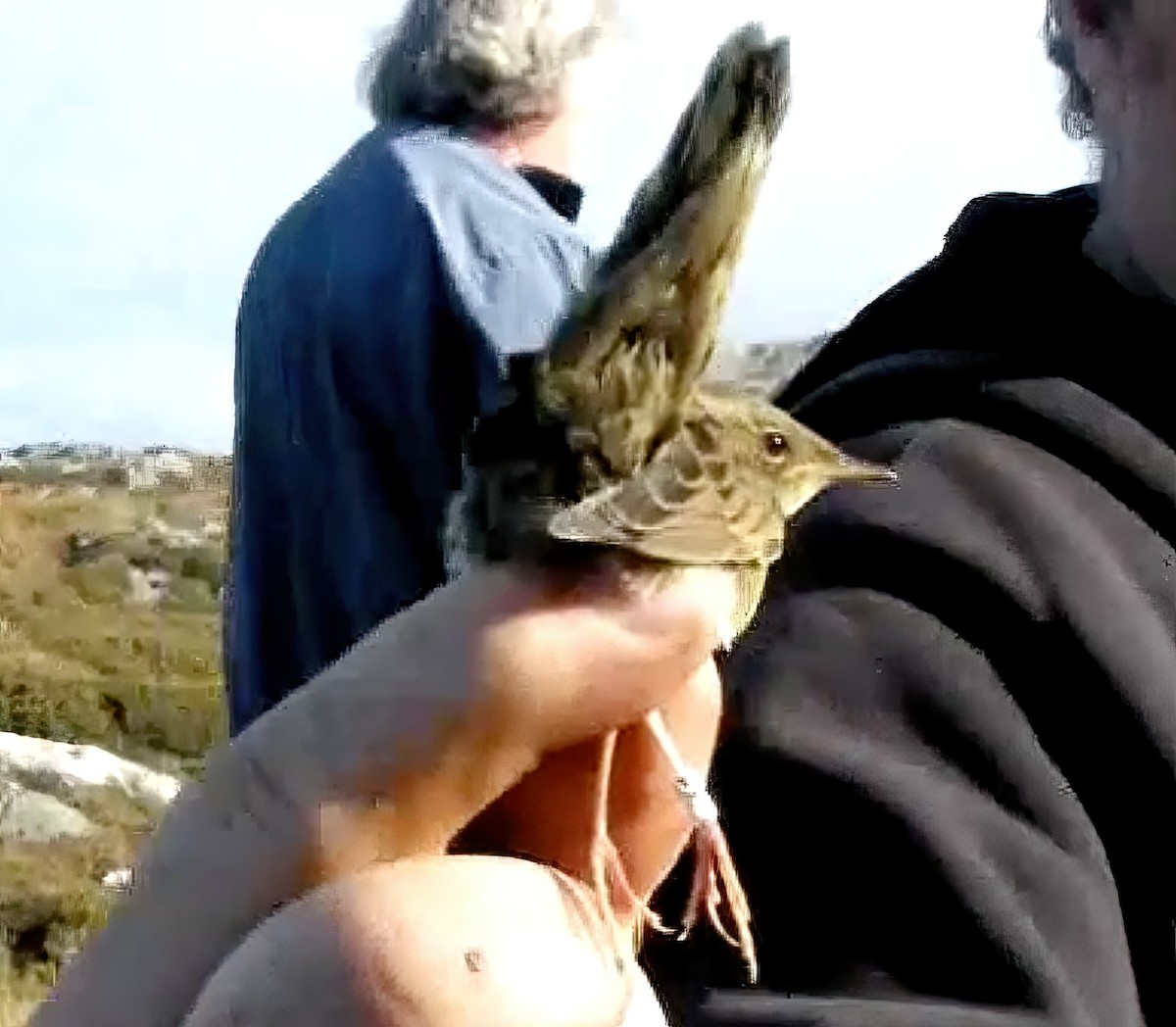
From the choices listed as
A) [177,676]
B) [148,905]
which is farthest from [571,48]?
[177,676]

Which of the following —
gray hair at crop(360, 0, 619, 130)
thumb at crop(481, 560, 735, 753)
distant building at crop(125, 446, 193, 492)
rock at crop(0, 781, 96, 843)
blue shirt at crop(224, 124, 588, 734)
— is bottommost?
distant building at crop(125, 446, 193, 492)

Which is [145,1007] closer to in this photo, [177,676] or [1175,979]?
[1175,979]

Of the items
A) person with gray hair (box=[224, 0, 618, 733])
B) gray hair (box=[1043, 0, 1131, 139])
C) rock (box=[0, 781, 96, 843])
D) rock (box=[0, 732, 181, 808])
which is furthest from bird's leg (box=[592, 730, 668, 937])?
rock (box=[0, 732, 181, 808])

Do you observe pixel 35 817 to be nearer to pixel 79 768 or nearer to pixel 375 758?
pixel 79 768

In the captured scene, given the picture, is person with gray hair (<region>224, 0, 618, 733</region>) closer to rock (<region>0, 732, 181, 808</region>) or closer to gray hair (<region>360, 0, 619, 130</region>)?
gray hair (<region>360, 0, 619, 130</region>)

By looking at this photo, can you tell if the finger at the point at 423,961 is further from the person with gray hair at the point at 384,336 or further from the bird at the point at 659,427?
the person with gray hair at the point at 384,336

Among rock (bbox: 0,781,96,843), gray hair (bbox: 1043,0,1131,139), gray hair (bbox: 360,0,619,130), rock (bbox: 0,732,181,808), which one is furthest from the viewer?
rock (bbox: 0,732,181,808)

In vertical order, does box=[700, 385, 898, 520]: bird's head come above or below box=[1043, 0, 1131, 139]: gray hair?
below
